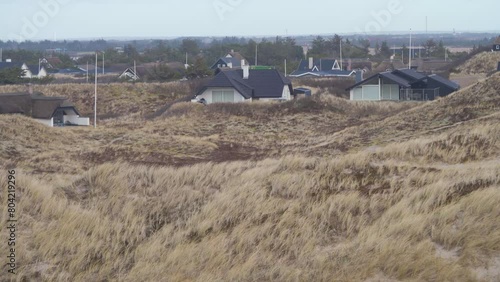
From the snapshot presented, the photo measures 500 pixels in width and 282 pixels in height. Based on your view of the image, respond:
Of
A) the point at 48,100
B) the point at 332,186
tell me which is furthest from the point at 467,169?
the point at 48,100

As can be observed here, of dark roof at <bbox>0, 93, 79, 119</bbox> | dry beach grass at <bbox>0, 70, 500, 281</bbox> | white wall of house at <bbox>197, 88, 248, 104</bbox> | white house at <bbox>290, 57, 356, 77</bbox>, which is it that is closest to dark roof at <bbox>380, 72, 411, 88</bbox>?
white wall of house at <bbox>197, 88, 248, 104</bbox>

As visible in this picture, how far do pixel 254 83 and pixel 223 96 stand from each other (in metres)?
3.13

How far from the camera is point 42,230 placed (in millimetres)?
10258

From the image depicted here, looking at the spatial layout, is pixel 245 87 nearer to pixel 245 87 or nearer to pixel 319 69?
pixel 245 87

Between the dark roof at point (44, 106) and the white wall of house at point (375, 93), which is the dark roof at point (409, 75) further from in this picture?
the dark roof at point (44, 106)

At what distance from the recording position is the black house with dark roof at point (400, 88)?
132 feet

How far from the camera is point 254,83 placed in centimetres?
4406

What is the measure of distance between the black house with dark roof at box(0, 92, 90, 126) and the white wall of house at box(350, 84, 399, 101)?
15.6m

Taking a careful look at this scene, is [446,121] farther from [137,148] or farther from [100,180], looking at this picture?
[100,180]

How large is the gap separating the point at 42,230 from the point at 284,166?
19.9 feet

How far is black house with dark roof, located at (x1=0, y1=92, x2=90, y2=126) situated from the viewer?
35.0 metres

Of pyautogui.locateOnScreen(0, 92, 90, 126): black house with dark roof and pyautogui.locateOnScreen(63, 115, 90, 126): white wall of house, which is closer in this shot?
pyautogui.locateOnScreen(0, 92, 90, 126): black house with dark roof

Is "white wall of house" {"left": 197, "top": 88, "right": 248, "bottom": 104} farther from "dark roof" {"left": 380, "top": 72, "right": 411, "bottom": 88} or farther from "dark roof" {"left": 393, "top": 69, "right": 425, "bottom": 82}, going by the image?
"dark roof" {"left": 393, "top": 69, "right": 425, "bottom": 82}

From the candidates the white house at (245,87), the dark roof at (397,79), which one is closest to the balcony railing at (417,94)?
the dark roof at (397,79)
